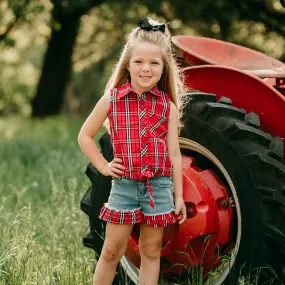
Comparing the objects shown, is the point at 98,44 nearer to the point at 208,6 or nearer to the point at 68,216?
the point at 208,6

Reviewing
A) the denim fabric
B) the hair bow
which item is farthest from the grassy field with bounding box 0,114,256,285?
the hair bow

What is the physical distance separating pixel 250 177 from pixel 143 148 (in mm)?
510

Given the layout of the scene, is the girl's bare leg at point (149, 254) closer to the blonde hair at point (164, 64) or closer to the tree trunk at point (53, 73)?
the blonde hair at point (164, 64)

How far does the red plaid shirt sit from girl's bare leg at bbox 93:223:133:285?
267mm

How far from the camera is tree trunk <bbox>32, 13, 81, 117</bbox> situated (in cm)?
1507

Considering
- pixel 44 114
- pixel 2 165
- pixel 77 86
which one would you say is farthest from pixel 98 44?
pixel 2 165

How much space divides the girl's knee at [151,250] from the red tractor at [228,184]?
0.46 feet

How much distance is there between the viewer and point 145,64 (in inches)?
113

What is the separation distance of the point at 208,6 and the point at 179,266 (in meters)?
9.64

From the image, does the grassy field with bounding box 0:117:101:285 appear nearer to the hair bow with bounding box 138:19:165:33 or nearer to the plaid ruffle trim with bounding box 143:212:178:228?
the plaid ruffle trim with bounding box 143:212:178:228

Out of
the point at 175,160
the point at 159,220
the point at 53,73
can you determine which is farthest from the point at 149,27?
the point at 53,73

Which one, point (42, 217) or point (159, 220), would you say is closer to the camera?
point (159, 220)

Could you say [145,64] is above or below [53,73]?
below

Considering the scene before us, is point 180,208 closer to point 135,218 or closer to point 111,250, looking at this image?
point 135,218
